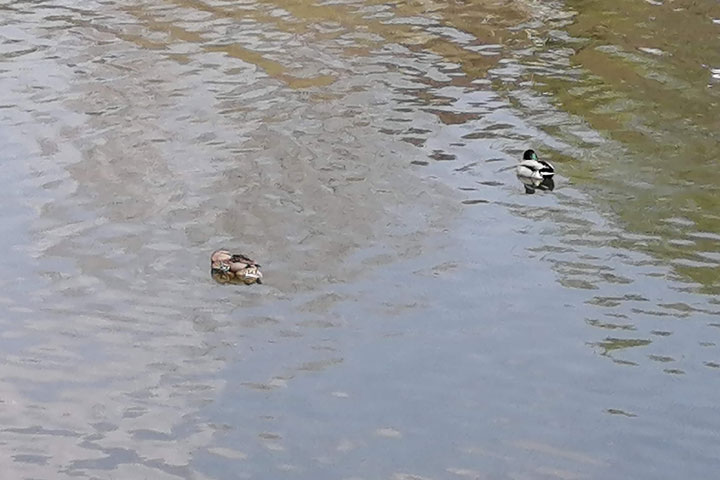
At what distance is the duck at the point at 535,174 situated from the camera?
17.0 meters

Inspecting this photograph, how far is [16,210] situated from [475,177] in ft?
20.2

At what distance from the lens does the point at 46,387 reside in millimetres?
12883

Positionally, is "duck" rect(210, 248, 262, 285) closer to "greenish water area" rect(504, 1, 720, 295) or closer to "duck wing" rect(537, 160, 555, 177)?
"duck wing" rect(537, 160, 555, 177)

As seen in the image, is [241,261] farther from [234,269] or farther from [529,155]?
[529,155]

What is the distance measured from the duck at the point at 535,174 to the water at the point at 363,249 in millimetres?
152

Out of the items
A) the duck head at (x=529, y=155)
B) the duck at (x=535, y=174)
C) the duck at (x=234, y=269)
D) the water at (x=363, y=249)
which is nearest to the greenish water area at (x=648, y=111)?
the water at (x=363, y=249)

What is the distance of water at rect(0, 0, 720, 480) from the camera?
471 inches

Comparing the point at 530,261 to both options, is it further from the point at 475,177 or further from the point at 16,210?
the point at 16,210

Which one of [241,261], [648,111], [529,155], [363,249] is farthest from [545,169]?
[241,261]

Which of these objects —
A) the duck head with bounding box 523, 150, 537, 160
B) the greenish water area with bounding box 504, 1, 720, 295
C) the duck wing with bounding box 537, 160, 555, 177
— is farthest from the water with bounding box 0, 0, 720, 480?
the duck head with bounding box 523, 150, 537, 160

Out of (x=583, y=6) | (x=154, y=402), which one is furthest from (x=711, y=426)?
(x=583, y=6)

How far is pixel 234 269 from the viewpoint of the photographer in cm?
1446

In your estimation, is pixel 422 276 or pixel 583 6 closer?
pixel 422 276

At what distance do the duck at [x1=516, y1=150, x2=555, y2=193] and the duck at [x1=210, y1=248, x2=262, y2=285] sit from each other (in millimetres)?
4293
